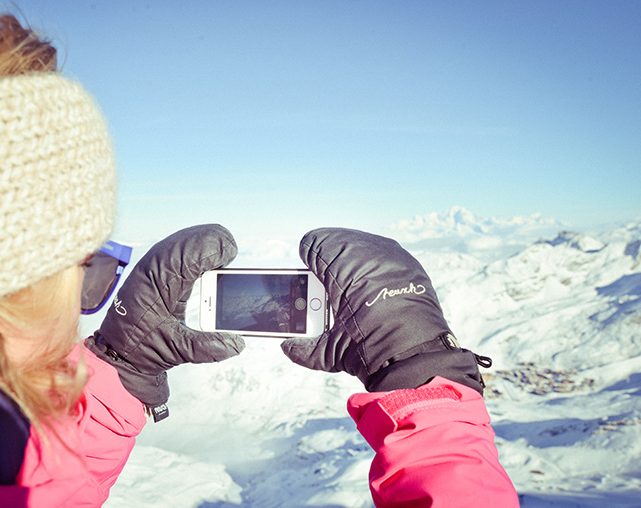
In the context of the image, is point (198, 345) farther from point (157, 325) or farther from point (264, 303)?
point (264, 303)

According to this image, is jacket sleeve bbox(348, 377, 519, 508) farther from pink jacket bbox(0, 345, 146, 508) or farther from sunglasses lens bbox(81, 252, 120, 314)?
sunglasses lens bbox(81, 252, 120, 314)

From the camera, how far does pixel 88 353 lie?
5.20 feet

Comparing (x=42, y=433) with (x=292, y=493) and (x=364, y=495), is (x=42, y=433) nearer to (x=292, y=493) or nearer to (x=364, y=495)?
(x=364, y=495)

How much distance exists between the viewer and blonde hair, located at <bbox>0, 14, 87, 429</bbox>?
2.93 feet

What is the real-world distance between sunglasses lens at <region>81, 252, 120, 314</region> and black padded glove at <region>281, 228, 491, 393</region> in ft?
2.63

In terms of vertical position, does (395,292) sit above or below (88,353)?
above

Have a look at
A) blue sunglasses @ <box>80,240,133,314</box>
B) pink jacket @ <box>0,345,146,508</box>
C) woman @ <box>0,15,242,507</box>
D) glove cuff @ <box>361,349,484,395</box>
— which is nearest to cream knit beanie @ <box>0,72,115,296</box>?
woman @ <box>0,15,242,507</box>

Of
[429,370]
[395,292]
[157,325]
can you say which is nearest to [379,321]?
[395,292]

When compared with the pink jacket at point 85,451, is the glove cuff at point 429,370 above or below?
above

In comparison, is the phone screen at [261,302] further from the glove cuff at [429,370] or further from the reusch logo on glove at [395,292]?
the glove cuff at [429,370]

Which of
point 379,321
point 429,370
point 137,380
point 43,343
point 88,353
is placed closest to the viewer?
point 43,343

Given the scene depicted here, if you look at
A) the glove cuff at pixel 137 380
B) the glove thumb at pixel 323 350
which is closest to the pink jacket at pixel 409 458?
the glove thumb at pixel 323 350

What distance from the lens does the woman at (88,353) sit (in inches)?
33.8

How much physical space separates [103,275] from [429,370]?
1.34 m
